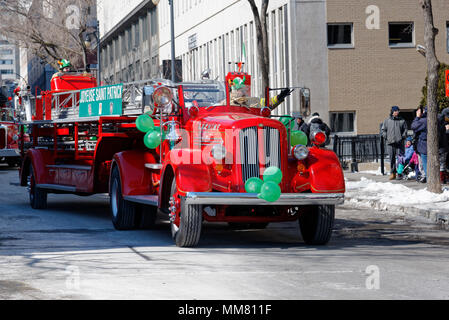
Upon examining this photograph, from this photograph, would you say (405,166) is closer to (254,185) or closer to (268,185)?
(254,185)

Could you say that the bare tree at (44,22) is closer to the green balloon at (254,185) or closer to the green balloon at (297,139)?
the green balloon at (297,139)

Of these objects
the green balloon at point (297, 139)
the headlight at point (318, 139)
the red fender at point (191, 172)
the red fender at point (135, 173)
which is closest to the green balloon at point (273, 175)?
the red fender at point (191, 172)

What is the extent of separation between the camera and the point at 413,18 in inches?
1439

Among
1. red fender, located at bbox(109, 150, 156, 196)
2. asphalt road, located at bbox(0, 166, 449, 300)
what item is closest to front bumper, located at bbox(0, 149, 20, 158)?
asphalt road, located at bbox(0, 166, 449, 300)

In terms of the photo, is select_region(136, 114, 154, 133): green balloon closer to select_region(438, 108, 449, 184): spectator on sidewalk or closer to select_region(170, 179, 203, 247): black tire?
select_region(170, 179, 203, 247): black tire

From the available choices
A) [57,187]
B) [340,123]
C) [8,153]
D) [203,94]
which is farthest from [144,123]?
[340,123]

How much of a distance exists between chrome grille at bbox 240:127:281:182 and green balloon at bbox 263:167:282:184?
24 centimetres

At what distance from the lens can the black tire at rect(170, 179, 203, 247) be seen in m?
10.9

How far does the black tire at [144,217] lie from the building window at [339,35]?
23578 millimetres

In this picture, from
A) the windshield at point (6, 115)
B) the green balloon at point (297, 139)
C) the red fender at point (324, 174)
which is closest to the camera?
the red fender at point (324, 174)

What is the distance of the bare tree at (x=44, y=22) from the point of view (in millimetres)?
52531

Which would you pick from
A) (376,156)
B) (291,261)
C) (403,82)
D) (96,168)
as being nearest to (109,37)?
(403,82)

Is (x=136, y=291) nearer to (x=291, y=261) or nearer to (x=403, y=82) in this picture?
(x=291, y=261)
